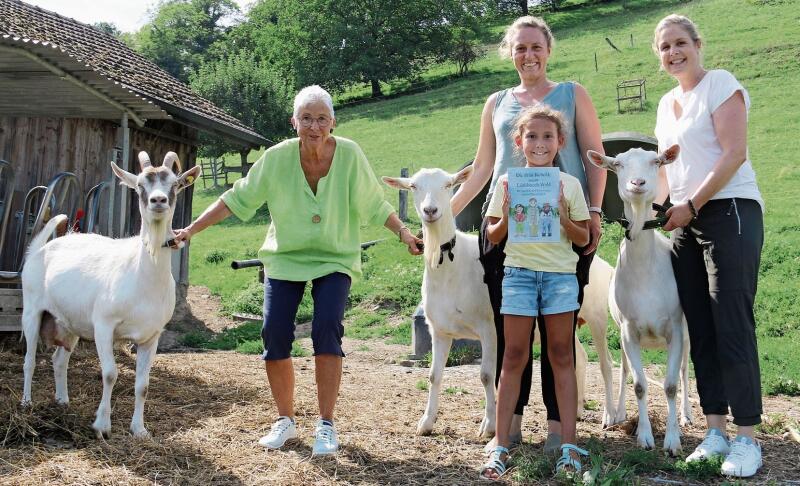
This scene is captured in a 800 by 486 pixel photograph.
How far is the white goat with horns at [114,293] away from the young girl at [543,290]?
234 cm

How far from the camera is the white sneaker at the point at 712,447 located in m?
4.64

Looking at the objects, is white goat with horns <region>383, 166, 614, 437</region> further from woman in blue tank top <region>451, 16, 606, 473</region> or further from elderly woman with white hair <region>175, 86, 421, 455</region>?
woman in blue tank top <region>451, 16, 606, 473</region>

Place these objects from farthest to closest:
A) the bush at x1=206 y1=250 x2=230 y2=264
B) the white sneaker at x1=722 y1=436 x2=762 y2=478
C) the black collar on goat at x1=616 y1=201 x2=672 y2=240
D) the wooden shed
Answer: the bush at x1=206 y1=250 x2=230 y2=264 → the wooden shed → the black collar on goat at x1=616 y1=201 x2=672 y2=240 → the white sneaker at x1=722 y1=436 x2=762 y2=478

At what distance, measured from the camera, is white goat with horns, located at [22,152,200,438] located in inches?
213

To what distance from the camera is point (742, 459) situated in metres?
4.52

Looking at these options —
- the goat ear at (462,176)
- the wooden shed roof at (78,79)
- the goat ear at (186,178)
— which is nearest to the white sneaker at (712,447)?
the goat ear at (462,176)

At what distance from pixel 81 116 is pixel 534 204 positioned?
8.90m

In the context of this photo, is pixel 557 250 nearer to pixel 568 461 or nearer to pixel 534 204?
pixel 534 204

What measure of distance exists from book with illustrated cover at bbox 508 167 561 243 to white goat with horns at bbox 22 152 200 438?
2.33 meters

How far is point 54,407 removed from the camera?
566 centimetres

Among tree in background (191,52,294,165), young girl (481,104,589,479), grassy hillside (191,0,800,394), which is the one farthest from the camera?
tree in background (191,52,294,165)

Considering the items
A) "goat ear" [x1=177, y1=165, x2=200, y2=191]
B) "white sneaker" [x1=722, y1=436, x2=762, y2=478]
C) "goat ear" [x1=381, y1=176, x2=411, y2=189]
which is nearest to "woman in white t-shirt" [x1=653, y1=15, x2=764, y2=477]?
"white sneaker" [x1=722, y1=436, x2=762, y2=478]

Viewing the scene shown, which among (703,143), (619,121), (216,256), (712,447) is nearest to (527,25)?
(703,143)

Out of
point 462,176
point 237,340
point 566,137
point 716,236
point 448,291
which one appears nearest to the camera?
point 716,236
